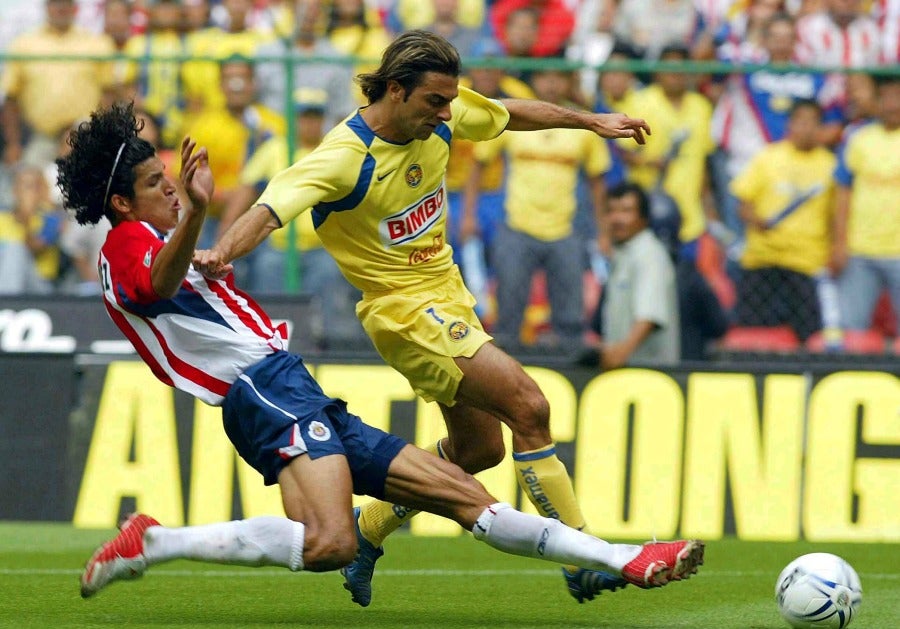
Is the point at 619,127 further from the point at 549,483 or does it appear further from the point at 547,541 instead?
the point at 547,541

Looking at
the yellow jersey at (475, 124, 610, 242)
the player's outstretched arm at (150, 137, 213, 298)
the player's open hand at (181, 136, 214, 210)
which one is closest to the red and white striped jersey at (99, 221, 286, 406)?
the player's outstretched arm at (150, 137, 213, 298)

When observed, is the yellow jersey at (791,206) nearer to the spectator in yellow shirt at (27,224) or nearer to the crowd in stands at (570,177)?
the crowd in stands at (570,177)

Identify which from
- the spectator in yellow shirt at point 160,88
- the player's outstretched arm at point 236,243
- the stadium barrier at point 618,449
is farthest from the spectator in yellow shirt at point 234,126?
the player's outstretched arm at point 236,243

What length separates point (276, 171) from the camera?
38.6 ft

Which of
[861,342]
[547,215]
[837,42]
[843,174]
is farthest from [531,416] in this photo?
[837,42]

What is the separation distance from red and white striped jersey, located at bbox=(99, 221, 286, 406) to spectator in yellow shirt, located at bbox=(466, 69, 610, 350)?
220 inches

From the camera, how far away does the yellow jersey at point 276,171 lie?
1176 centimetres

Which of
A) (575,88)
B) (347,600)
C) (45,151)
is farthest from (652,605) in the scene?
(45,151)

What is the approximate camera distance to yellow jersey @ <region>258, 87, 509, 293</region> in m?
6.32

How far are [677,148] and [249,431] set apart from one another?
6863mm

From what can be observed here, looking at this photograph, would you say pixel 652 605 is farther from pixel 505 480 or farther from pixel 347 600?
pixel 505 480

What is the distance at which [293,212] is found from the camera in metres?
5.95

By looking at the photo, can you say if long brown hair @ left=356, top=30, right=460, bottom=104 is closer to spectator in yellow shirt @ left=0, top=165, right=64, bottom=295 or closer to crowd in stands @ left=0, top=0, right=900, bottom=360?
crowd in stands @ left=0, top=0, right=900, bottom=360

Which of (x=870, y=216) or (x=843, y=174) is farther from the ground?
(x=843, y=174)
